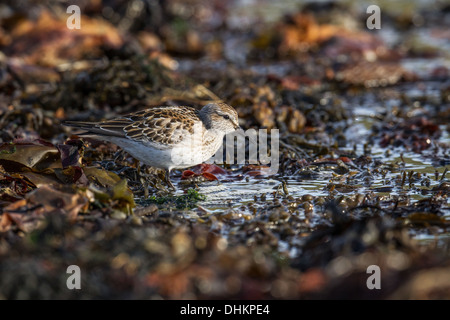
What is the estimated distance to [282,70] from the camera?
1212 centimetres

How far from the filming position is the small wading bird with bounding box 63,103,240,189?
6359 millimetres

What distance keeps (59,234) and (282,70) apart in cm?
839

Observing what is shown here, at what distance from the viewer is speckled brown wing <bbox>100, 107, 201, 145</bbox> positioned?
6.37 m

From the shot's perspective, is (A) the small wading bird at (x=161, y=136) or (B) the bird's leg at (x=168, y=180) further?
(B) the bird's leg at (x=168, y=180)

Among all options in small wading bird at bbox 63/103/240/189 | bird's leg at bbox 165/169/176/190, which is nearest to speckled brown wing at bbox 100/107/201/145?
small wading bird at bbox 63/103/240/189

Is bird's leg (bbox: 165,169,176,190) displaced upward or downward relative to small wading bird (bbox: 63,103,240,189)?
downward

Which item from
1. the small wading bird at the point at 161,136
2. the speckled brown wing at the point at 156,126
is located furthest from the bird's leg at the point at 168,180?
the speckled brown wing at the point at 156,126

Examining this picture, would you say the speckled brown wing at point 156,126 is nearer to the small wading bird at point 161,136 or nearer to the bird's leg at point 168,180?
the small wading bird at point 161,136

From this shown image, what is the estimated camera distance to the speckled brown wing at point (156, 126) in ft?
20.9

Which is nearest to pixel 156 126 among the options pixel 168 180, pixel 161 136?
pixel 161 136

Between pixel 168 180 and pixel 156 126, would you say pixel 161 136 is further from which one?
pixel 168 180

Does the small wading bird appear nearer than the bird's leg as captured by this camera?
Yes

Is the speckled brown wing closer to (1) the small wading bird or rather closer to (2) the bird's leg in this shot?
(1) the small wading bird
